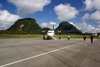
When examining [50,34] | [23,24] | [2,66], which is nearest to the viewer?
[2,66]

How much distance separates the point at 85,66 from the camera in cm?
480

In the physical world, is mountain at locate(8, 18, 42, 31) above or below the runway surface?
above

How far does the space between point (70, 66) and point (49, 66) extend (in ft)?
4.04

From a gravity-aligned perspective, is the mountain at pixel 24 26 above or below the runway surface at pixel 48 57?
above

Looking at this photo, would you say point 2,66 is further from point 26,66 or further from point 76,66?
point 76,66

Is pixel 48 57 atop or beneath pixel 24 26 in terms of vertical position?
beneath

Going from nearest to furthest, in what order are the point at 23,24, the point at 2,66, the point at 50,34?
1. the point at 2,66
2. the point at 50,34
3. the point at 23,24

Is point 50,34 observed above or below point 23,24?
below

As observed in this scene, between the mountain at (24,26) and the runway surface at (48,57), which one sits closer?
the runway surface at (48,57)

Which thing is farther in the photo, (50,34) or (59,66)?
(50,34)

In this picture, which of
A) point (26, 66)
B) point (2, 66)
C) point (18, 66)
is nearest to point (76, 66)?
point (26, 66)

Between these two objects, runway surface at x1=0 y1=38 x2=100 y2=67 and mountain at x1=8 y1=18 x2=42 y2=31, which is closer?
runway surface at x1=0 y1=38 x2=100 y2=67

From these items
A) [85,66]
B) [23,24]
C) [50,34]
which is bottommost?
[85,66]

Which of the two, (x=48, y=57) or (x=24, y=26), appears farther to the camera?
(x=24, y=26)
